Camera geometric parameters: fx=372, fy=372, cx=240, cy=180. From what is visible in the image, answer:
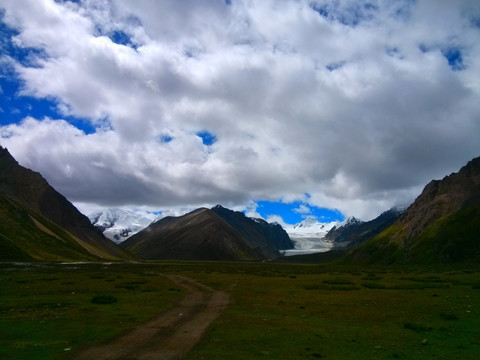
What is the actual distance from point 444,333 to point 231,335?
13604mm

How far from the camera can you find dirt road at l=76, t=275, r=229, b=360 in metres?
18.4

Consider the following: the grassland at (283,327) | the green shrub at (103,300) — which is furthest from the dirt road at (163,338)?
the green shrub at (103,300)

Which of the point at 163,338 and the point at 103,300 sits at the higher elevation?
the point at 163,338

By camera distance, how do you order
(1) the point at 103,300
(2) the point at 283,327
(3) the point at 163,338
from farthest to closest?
1. (1) the point at 103,300
2. (2) the point at 283,327
3. (3) the point at 163,338

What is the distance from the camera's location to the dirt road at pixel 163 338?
60.3 ft

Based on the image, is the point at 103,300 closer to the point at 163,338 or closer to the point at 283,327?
the point at 163,338

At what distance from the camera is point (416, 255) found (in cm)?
19638

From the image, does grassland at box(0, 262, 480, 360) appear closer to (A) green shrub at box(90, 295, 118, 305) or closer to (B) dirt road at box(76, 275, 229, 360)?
(A) green shrub at box(90, 295, 118, 305)

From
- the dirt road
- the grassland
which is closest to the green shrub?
the grassland

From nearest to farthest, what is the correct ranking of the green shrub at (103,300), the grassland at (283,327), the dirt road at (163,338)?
the dirt road at (163,338), the grassland at (283,327), the green shrub at (103,300)

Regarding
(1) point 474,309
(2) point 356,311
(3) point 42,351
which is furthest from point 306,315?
(3) point 42,351

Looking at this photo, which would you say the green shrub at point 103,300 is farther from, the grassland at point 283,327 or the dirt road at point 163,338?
the dirt road at point 163,338

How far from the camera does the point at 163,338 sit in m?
21.8

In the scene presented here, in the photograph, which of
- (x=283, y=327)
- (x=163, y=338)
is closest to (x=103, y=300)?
(x=163, y=338)
